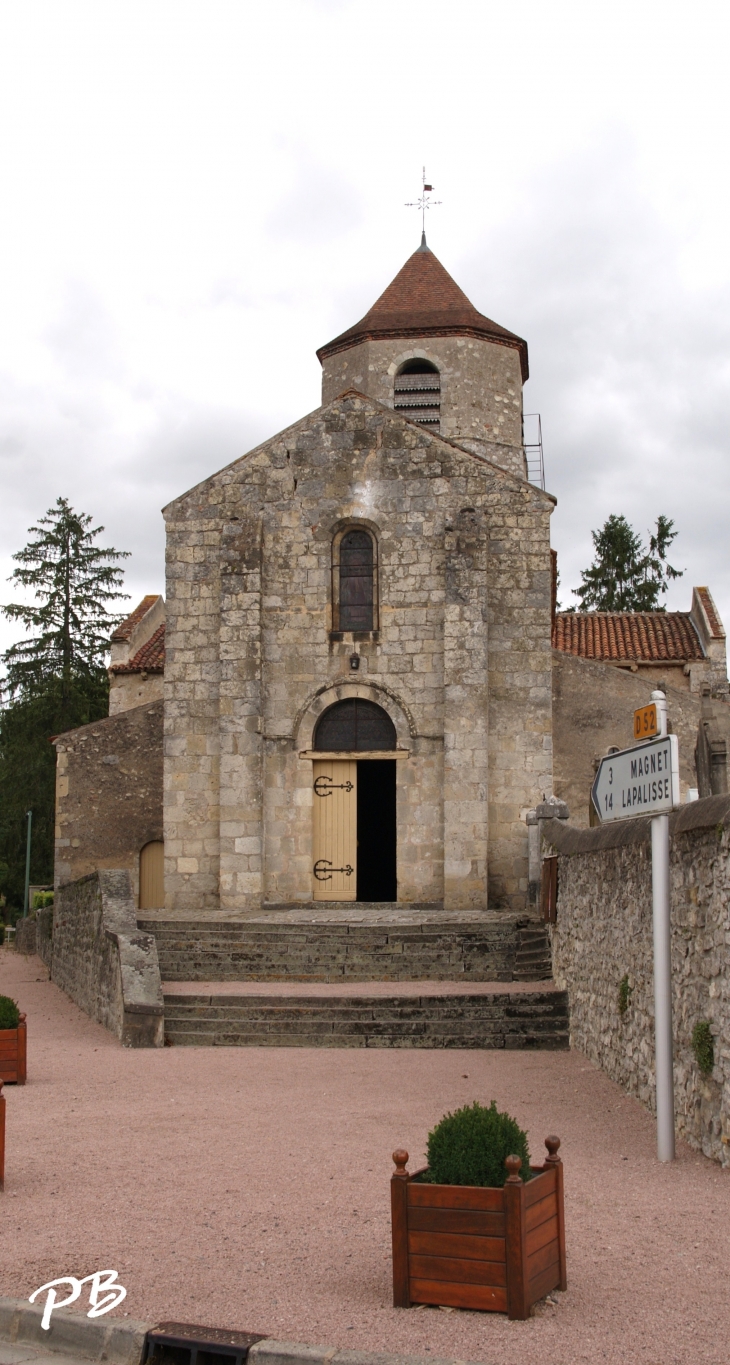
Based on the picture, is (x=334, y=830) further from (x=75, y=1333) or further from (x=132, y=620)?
(x=75, y=1333)

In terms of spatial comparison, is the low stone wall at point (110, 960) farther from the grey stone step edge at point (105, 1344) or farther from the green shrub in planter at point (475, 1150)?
A: the green shrub in planter at point (475, 1150)

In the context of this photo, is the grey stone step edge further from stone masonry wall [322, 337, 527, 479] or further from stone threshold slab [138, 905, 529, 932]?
stone masonry wall [322, 337, 527, 479]

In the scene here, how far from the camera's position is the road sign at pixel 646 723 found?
7188 mm

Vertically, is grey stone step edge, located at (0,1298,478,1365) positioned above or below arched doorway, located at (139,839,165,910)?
below

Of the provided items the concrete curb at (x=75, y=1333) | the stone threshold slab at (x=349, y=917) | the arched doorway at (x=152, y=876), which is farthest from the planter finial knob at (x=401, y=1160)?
the arched doorway at (x=152, y=876)

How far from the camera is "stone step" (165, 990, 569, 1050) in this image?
40.6 feet

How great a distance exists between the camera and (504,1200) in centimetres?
470

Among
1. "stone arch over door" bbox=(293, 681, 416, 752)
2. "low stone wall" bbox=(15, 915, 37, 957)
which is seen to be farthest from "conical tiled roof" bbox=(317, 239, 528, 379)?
"low stone wall" bbox=(15, 915, 37, 957)

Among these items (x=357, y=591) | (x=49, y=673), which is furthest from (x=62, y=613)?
(x=357, y=591)

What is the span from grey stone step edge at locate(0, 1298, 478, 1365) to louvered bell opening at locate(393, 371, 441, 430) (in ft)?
67.0

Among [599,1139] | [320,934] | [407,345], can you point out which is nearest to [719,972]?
[599,1139]

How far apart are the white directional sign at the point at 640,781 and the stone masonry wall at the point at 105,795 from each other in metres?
15.7


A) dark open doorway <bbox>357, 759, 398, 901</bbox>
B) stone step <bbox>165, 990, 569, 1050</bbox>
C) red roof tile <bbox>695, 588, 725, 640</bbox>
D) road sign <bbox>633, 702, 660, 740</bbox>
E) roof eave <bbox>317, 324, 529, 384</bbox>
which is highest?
roof eave <bbox>317, 324, 529, 384</bbox>

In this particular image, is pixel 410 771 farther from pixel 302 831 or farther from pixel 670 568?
pixel 670 568
